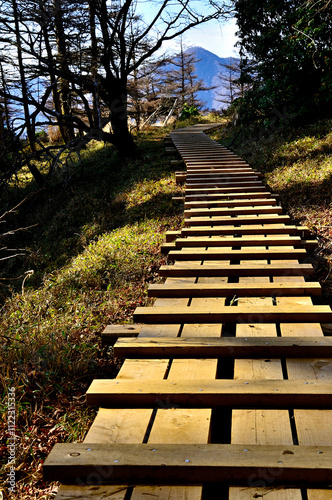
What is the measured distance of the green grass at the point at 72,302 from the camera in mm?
Result: 2719

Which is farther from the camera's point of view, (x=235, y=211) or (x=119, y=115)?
(x=119, y=115)

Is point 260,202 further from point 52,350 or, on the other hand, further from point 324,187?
point 52,350

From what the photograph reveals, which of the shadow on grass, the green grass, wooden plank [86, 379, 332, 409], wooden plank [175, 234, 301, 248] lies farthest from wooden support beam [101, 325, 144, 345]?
the shadow on grass

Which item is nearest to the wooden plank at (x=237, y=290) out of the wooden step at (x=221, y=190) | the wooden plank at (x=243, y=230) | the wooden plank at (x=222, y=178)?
the wooden plank at (x=243, y=230)

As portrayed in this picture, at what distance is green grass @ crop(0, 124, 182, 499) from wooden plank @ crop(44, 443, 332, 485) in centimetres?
58

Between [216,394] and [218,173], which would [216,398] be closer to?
[216,394]

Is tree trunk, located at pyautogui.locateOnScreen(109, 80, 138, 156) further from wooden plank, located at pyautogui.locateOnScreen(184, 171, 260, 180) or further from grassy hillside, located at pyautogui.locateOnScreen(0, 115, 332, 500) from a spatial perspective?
wooden plank, located at pyautogui.locateOnScreen(184, 171, 260, 180)

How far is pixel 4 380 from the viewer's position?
9.79ft

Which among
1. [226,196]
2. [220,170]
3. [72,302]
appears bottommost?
[72,302]

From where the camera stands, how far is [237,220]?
5.81 m

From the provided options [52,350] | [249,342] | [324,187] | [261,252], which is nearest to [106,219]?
[324,187]

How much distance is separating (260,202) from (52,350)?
14.1 ft

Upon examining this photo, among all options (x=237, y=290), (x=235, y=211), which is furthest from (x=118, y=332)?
(x=235, y=211)

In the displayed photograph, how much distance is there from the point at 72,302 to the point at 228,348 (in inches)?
106
